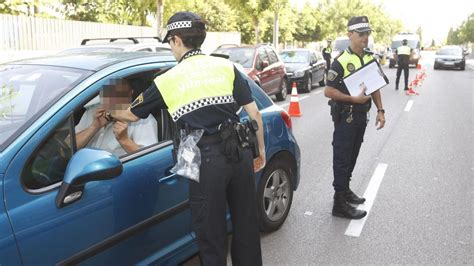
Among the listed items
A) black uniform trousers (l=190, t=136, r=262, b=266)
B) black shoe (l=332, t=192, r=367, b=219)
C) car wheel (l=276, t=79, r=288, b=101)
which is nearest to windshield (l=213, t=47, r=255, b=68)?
car wheel (l=276, t=79, r=288, b=101)

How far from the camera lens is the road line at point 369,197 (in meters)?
4.26

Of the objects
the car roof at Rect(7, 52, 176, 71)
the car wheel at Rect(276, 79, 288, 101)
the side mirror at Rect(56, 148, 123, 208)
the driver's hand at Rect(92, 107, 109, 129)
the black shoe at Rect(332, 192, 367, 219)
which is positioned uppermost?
the car roof at Rect(7, 52, 176, 71)

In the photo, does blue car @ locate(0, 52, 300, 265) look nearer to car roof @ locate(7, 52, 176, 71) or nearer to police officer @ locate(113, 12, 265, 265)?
car roof @ locate(7, 52, 176, 71)

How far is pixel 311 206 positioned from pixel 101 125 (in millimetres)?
2646

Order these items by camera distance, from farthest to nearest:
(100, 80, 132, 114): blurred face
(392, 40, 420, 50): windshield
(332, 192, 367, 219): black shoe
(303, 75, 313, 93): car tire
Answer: (392, 40, 420, 50): windshield
(303, 75, 313, 93): car tire
(332, 192, 367, 219): black shoe
(100, 80, 132, 114): blurred face

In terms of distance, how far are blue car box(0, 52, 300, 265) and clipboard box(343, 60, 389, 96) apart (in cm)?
178

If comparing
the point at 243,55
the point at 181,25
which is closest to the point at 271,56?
the point at 243,55

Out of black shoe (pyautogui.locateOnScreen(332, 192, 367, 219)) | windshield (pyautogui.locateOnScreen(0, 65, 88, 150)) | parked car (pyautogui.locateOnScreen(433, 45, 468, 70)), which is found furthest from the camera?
parked car (pyautogui.locateOnScreen(433, 45, 468, 70))

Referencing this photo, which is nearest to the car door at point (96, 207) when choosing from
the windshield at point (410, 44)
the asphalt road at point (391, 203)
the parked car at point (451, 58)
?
the asphalt road at point (391, 203)

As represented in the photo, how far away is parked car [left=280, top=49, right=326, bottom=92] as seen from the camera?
49.4 feet

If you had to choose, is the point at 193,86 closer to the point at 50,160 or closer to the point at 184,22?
the point at 184,22

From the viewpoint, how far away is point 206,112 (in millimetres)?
2443

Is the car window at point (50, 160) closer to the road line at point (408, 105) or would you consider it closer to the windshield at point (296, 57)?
the road line at point (408, 105)

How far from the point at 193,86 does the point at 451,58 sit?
99.5 feet
